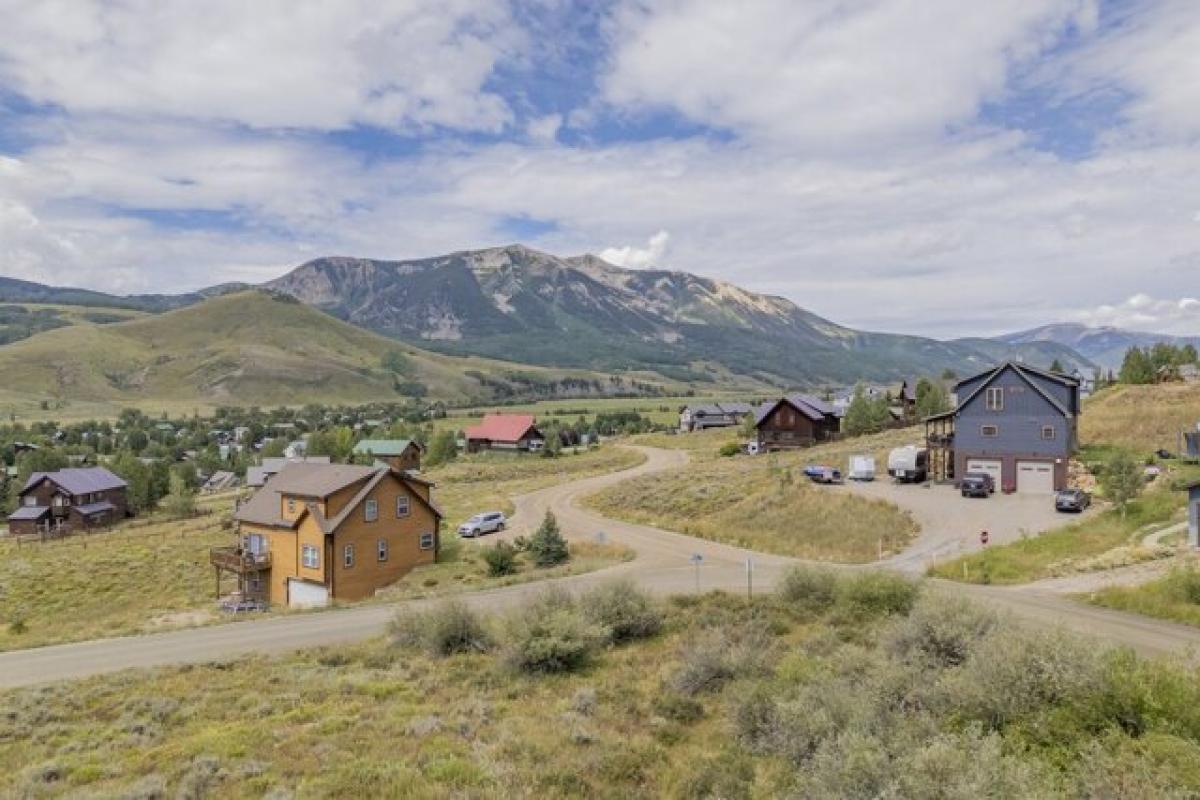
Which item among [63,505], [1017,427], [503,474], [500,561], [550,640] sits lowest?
[63,505]

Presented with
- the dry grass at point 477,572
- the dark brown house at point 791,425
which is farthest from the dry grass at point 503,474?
the dark brown house at point 791,425

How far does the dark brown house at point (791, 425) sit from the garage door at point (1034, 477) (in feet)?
125

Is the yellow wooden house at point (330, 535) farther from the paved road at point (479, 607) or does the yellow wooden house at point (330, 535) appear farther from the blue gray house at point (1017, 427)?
the blue gray house at point (1017, 427)

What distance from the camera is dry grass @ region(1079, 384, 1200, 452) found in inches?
2210

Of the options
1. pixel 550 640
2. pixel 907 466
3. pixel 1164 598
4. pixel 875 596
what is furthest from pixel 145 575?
pixel 1164 598

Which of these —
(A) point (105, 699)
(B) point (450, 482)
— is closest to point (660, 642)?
(A) point (105, 699)

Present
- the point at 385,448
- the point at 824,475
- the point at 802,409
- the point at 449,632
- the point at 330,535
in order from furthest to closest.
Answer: the point at 385,448, the point at 802,409, the point at 824,475, the point at 330,535, the point at 449,632

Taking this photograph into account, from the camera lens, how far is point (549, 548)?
4069 cm

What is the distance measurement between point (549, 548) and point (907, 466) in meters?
28.2

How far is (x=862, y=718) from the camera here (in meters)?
10.9

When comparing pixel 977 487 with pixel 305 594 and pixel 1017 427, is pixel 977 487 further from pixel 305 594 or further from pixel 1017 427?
pixel 305 594

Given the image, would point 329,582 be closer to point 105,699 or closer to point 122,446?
point 105,699

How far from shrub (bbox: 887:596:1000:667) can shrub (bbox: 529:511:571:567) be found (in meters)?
25.9

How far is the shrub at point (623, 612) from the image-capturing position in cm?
2170
